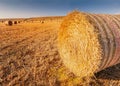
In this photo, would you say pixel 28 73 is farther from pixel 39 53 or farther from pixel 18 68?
pixel 39 53

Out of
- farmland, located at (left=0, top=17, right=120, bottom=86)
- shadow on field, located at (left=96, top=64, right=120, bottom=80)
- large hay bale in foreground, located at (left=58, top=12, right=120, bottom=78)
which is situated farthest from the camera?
shadow on field, located at (left=96, top=64, right=120, bottom=80)

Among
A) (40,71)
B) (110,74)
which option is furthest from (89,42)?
(40,71)

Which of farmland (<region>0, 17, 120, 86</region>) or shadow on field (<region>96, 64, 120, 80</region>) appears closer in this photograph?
farmland (<region>0, 17, 120, 86</region>)

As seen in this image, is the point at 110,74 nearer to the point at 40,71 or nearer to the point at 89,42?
the point at 89,42

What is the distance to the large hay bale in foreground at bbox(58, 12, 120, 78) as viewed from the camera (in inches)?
329

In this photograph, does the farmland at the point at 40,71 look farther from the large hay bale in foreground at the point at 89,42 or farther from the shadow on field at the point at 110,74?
the large hay bale in foreground at the point at 89,42

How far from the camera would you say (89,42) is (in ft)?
28.5

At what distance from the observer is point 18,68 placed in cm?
1038

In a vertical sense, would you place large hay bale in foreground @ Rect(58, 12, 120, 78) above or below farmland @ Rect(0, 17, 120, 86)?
above

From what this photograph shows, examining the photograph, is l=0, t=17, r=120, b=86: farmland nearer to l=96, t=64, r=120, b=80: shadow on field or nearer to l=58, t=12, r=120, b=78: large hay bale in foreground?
l=96, t=64, r=120, b=80: shadow on field

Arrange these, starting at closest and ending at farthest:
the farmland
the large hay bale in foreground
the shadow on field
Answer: the large hay bale in foreground → the farmland → the shadow on field

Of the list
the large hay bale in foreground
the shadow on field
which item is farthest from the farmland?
the large hay bale in foreground

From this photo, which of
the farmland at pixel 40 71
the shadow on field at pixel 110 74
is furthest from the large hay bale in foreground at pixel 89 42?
the shadow on field at pixel 110 74

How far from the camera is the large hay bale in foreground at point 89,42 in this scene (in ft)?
27.4
